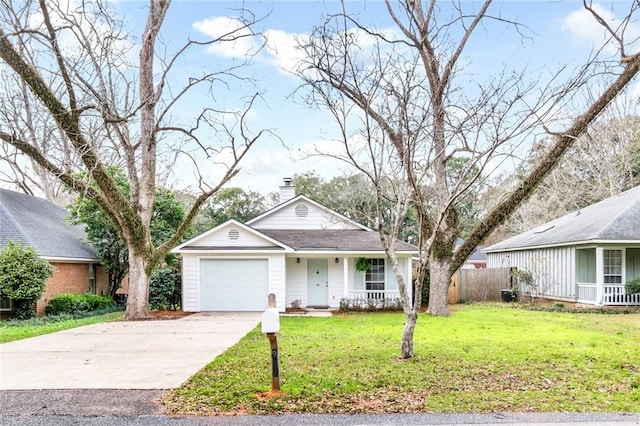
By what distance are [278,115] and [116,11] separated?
560 centimetres

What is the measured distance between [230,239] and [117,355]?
903 centimetres

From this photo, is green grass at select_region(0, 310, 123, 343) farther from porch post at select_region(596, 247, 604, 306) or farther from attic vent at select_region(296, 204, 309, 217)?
porch post at select_region(596, 247, 604, 306)

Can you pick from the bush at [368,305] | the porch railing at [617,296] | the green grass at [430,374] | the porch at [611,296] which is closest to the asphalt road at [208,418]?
the green grass at [430,374]

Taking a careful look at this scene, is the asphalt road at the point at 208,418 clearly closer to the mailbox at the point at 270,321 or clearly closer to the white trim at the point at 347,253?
the mailbox at the point at 270,321

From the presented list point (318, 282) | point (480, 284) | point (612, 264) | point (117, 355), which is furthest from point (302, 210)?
point (117, 355)

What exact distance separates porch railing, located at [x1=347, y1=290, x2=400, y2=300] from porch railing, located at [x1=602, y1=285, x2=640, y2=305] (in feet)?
24.1

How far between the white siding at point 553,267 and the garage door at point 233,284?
38.7ft

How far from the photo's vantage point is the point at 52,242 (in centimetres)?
1866

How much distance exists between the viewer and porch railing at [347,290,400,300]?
18875 mm

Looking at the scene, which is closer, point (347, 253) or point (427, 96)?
point (427, 96)

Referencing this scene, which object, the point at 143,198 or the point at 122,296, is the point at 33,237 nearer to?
the point at 143,198

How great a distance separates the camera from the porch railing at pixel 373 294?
61.9ft

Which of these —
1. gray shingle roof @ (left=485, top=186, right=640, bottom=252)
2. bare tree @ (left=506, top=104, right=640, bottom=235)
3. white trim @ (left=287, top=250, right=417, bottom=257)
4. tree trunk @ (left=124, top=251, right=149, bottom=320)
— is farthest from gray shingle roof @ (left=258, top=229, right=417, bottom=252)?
bare tree @ (left=506, top=104, right=640, bottom=235)

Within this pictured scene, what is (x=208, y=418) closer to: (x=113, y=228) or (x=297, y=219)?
(x=113, y=228)
